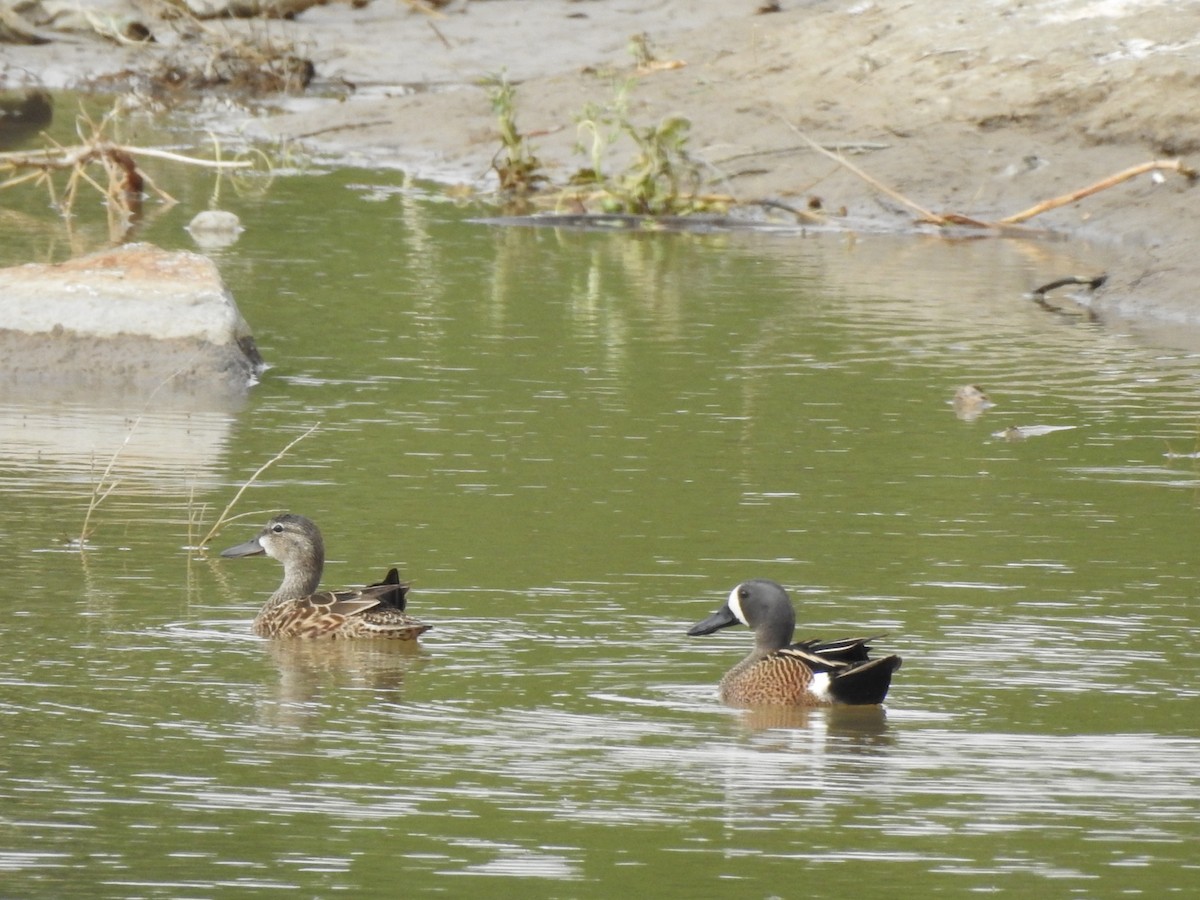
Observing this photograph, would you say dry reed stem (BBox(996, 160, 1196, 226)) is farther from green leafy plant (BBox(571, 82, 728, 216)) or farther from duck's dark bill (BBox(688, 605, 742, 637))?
duck's dark bill (BBox(688, 605, 742, 637))

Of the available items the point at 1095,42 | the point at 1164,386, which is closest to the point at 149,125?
the point at 1095,42

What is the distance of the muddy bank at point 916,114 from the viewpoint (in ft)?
68.4

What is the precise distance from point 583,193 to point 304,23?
13.6 m

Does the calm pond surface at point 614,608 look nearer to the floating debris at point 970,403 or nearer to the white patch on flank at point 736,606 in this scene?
the floating debris at point 970,403

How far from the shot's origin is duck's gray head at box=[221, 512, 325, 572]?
898 cm

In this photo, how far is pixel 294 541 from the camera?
9000 millimetres

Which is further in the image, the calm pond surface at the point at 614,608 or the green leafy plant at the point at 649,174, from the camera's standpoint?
the green leafy plant at the point at 649,174

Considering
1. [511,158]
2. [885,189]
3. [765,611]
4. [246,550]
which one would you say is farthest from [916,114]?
[765,611]

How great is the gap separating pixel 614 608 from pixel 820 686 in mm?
1301

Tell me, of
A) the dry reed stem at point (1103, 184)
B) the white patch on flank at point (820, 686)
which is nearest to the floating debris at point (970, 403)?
the white patch on flank at point (820, 686)

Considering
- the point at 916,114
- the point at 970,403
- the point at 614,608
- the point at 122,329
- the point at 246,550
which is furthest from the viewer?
the point at 916,114

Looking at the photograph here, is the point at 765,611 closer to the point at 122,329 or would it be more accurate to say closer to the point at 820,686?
the point at 820,686

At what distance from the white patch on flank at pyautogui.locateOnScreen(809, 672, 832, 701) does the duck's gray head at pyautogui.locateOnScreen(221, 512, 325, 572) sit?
2.10 metres

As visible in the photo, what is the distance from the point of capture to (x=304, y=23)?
34594 mm
